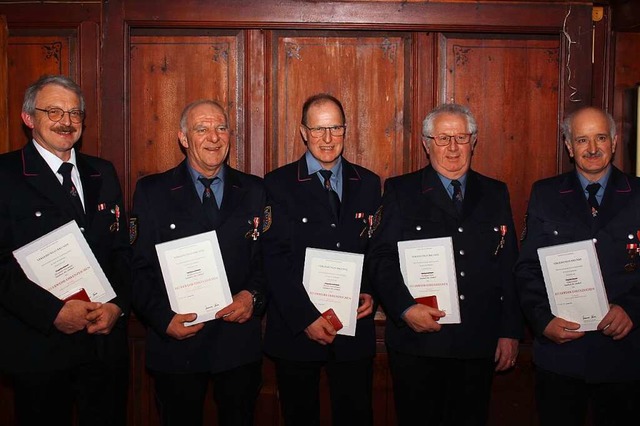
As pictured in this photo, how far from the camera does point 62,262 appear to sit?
3.09 meters

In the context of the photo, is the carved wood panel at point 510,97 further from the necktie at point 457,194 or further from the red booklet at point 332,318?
the red booklet at point 332,318

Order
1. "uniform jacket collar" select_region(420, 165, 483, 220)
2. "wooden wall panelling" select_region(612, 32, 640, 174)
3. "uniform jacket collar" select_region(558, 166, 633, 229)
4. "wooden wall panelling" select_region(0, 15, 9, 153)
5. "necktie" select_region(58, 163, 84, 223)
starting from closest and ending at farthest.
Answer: "necktie" select_region(58, 163, 84, 223) → "uniform jacket collar" select_region(558, 166, 633, 229) → "uniform jacket collar" select_region(420, 165, 483, 220) → "wooden wall panelling" select_region(0, 15, 9, 153) → "wooden wall panelling" select_region(612, 32, 640, 174)

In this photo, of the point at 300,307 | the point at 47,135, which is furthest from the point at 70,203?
the point at 300,307

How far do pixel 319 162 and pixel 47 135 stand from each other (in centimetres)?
133

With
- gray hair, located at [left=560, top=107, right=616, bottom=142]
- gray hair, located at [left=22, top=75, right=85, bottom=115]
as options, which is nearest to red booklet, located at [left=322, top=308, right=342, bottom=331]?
gray hair, located at [left=560, top=107, right=616, bottom=142]

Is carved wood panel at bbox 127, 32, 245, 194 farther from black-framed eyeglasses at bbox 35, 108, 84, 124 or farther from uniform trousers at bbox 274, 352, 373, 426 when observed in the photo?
uniform trousers at bbox 274, 352, 373, 426

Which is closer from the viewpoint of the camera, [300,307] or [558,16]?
[300,307]

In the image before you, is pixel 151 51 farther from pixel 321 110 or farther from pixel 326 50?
pixel 321 110

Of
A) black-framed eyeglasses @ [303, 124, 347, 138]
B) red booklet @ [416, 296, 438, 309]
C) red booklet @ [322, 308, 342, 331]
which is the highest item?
black-framed eyeglasses @ [303, 124, 347, 138]

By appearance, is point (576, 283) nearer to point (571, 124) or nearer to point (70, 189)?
point (571, 124)

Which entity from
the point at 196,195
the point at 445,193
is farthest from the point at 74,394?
the point at 445,193

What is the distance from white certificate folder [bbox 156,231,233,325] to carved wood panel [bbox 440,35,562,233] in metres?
1.92

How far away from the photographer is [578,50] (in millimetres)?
4285

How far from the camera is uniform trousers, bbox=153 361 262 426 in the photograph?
3256 millimetres
